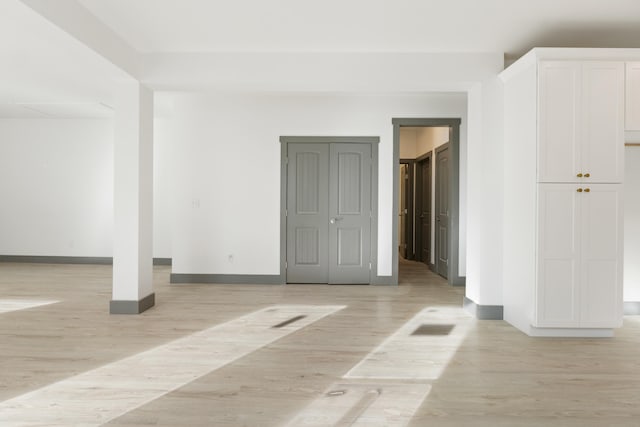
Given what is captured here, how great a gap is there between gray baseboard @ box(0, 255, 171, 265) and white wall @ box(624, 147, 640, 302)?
7.51m

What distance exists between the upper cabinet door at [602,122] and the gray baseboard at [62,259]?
7.34m

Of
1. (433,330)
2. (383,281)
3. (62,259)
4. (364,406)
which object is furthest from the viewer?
(62,259)

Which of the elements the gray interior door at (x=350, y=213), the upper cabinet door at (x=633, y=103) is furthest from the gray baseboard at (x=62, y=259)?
the upper cabinet door at (x=633, y=103)

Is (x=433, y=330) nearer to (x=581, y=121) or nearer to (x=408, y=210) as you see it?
(x=581, y=121)

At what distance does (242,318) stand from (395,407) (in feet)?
7.96

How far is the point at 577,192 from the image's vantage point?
3.94 metres

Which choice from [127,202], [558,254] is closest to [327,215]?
[127,202]

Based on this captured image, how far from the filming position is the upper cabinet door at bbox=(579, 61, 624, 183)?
3.92 meters

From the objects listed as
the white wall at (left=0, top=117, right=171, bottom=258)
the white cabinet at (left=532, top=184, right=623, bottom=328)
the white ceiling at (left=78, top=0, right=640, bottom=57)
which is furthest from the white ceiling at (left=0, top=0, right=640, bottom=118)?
the white wall at (left=0, top=117, right=171, bottom=258)

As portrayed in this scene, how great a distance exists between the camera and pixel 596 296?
12.9 ft

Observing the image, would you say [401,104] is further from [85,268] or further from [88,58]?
[85,268]

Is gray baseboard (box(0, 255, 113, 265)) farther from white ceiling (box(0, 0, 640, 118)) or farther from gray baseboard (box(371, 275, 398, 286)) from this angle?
gray baseboard (box(371, 275, 398, 286))

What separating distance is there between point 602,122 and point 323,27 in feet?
9.01

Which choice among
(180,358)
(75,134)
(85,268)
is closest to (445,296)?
(180,358)
